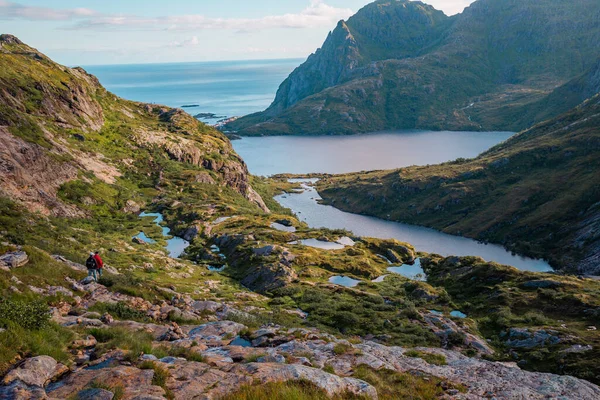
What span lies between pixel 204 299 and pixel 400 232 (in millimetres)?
122102

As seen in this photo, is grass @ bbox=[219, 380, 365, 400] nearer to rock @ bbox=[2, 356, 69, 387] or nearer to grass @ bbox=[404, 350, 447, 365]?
rock @ bbox=[2, 356, 69, 387]

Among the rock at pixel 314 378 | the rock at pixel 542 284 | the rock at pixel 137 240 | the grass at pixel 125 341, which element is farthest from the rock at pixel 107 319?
the rock at pixel 542 284

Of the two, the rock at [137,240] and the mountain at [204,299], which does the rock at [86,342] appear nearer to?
the mountain at [204,299]

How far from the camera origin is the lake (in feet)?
354

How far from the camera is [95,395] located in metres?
11.0

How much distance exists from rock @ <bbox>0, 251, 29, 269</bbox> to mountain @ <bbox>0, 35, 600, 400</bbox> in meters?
0.10

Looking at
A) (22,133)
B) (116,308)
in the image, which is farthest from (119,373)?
(22,133)

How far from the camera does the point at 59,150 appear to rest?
66500 mm

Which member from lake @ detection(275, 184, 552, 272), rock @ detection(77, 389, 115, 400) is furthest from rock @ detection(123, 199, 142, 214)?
lake @ detection(275, 184, 552, 272)

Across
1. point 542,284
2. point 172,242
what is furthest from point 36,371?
point 542,284

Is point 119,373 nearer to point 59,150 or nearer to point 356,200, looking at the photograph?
point 59,150

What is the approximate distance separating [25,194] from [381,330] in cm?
4976

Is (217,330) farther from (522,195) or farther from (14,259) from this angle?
(522,195)

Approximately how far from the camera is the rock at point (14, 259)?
21.1 meters
